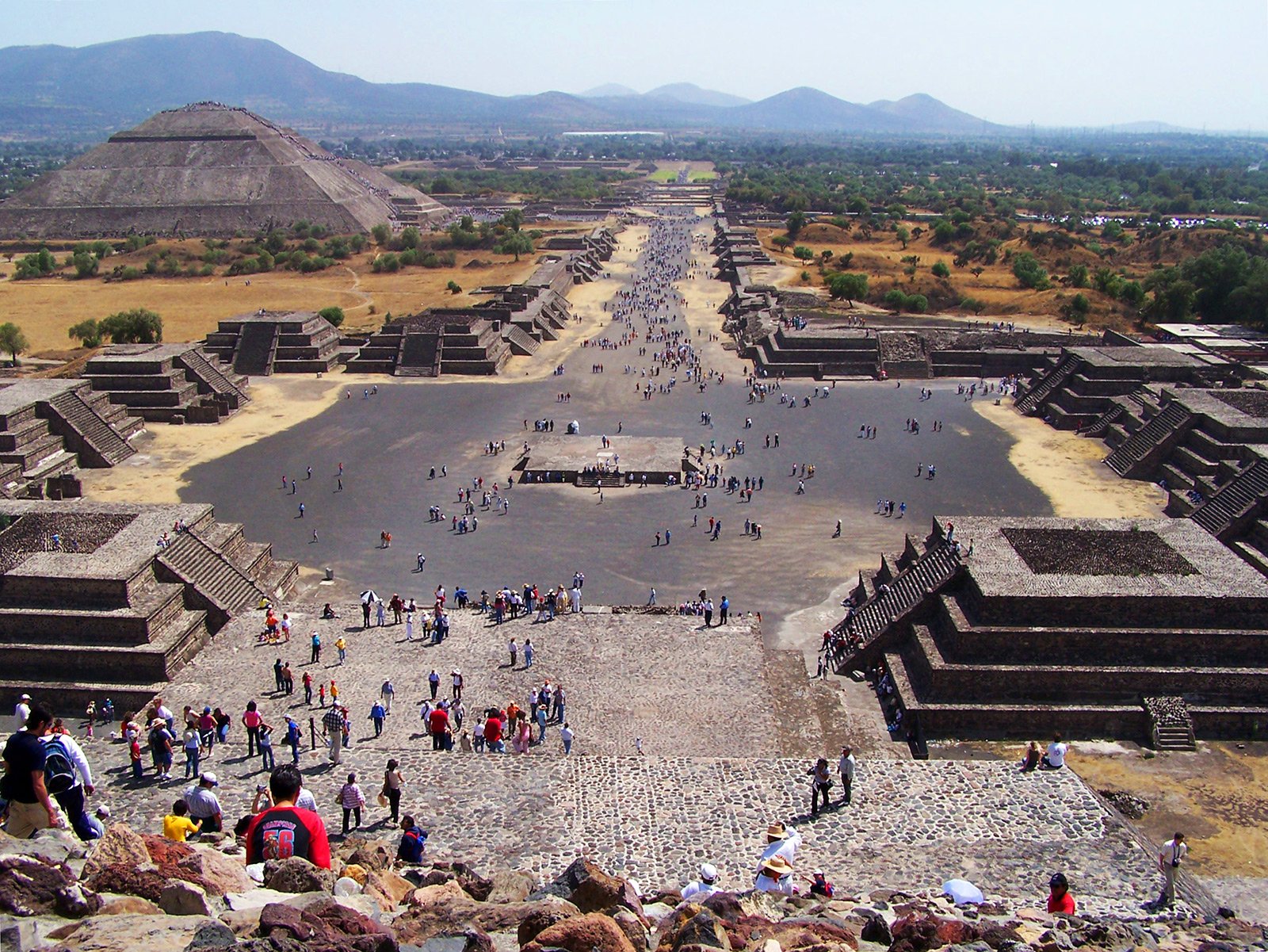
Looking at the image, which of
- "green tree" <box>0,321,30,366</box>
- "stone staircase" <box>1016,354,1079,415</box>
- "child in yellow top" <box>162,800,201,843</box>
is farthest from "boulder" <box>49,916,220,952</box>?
"green tree" <box>0,321,30,366</box>

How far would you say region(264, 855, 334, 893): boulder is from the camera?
9164 mm

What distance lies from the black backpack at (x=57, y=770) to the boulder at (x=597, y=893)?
5013 millimetres

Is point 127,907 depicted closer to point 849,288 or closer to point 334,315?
point 334,315

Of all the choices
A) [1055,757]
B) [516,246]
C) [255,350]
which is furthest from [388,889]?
[516,246]

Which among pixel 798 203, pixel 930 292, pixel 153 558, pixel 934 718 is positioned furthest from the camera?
pixel 798 203

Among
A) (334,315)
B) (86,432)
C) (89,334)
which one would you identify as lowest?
(86,432)

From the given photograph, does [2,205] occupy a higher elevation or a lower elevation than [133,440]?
higher

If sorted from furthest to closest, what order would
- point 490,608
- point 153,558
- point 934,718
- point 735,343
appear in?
point 735,343, point 490,608, point 153,558, point 934,718

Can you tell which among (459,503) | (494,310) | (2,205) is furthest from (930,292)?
(2,205)

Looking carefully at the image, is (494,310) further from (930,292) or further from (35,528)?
(35,528)

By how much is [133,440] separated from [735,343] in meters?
33.4

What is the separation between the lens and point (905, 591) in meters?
23.8

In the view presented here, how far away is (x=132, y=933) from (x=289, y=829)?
6.02ft

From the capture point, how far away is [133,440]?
1571 inches
